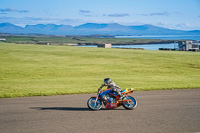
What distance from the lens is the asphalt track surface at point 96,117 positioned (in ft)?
32.7

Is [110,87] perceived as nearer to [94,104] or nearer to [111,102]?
Result: [111,102]

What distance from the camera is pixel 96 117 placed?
11.6 meters

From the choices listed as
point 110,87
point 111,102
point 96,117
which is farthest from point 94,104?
point 96,117

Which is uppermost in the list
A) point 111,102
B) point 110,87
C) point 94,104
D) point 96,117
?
point 110,87

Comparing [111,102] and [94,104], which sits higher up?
[111,102]

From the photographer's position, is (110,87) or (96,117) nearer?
(96,117)

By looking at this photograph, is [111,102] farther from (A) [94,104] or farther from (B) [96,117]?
(B) [96,117]

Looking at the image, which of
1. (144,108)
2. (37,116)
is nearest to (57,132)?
(37,116)

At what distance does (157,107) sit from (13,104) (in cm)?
751

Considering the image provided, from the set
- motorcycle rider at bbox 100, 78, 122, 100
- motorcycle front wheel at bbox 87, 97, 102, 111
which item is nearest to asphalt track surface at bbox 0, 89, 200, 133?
motorcycle front wheel at bbox 87, 97, 102, 111

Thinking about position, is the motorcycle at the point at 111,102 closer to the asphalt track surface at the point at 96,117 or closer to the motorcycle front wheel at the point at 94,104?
the motorcycle front wheel at the point at 94,104

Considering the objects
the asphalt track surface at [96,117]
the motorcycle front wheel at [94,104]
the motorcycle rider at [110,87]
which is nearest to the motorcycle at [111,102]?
the motorcycle front wheel at [94,104]

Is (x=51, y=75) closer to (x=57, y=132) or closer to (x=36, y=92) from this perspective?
(x=36, y=92)

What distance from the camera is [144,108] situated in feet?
43.5
